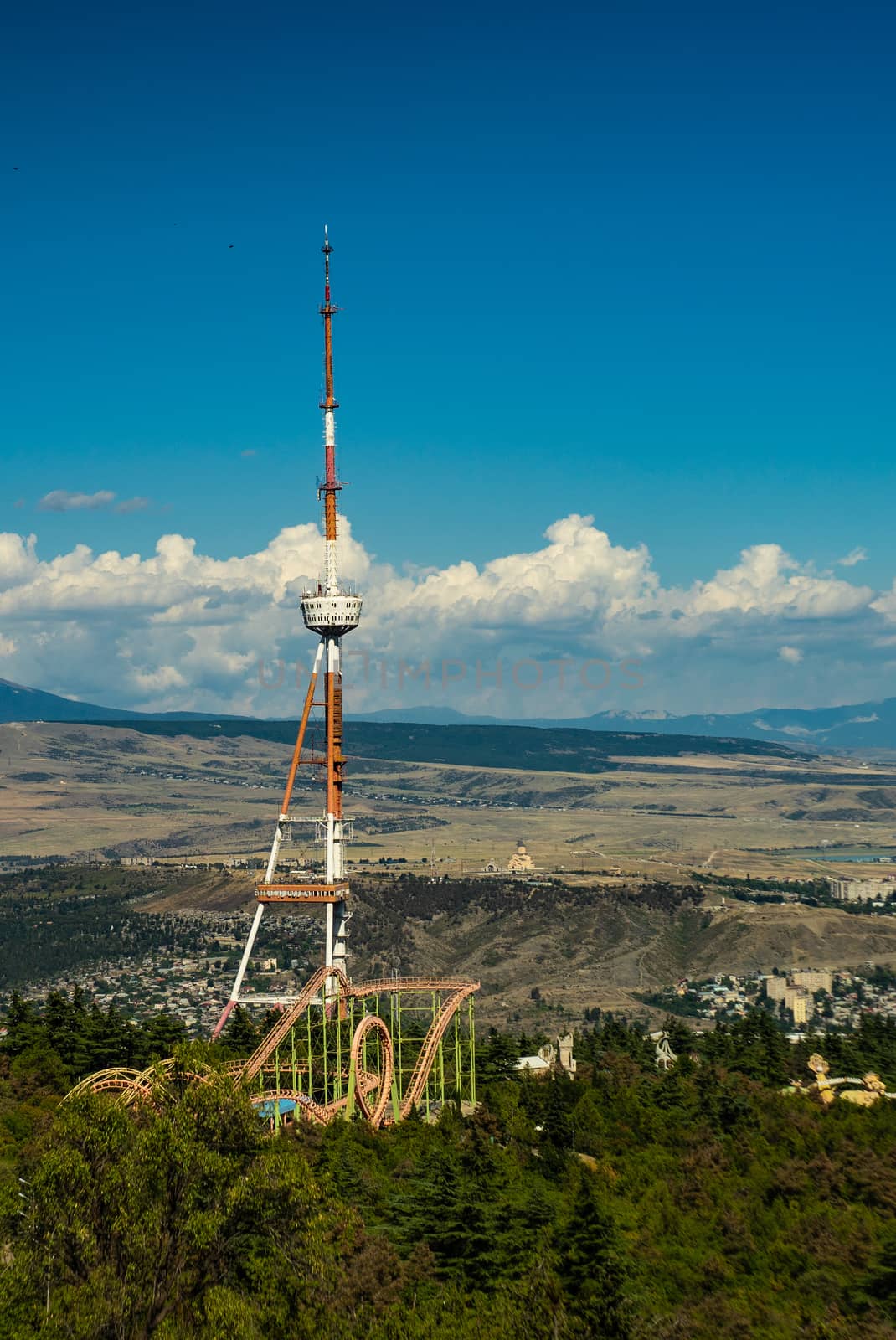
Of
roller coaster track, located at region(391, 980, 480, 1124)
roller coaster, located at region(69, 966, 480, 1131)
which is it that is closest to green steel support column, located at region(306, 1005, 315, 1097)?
roller coaster, located at region(69, 966, 480, 1131)

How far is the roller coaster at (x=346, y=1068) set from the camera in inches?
3147

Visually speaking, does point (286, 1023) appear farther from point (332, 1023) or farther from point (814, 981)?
point (814, 981)

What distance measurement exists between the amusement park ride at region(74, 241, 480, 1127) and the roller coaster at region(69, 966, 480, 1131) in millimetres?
125

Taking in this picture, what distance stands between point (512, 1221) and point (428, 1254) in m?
4.05

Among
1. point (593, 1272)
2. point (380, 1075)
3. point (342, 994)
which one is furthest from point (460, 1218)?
point (342, 994)

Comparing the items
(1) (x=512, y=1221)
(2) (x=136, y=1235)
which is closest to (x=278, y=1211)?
(2) (x=136, y=1235)

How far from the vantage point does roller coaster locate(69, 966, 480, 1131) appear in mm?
79938

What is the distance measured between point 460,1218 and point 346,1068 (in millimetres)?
48624

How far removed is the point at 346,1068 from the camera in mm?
102562

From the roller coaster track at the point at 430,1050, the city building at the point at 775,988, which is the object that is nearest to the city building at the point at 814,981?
the city building at the point at 775,988

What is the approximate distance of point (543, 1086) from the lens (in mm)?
91188

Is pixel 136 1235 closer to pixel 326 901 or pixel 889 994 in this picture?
pixel 326 901

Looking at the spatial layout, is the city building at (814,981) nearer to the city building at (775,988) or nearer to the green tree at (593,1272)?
the city building at (775,988)

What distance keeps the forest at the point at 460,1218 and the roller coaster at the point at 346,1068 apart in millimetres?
4378
